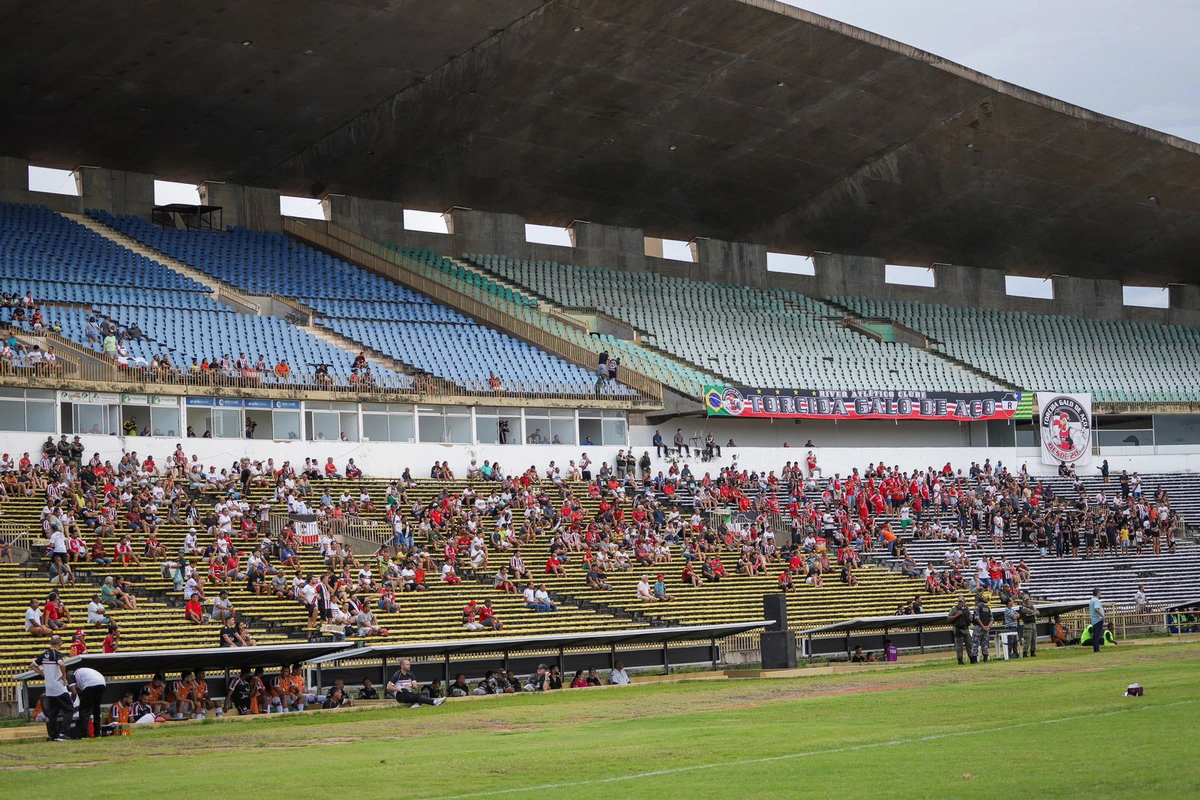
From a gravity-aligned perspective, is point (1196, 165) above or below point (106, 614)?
above

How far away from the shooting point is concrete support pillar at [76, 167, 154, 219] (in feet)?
172

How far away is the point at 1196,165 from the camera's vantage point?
6109cm

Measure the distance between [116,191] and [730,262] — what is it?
2420 centimetres

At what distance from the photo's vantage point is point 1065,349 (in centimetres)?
6619

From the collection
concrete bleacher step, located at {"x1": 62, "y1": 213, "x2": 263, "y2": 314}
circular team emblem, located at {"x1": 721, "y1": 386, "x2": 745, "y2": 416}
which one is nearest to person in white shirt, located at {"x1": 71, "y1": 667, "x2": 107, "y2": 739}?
concrete bleacher step, located at {"x1": 62, "y1": 213, "x2": 263, "y2": 314}

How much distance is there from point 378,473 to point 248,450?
3862 millimetres

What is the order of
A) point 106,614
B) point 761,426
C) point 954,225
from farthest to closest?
point 954,225, point 761,426, point 106,614

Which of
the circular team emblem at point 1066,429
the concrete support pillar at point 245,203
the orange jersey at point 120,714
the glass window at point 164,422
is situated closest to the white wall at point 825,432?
the circular team emblem at point 1066,429

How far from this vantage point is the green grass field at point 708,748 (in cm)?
1342

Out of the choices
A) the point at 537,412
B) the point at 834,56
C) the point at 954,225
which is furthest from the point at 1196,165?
the point at 537,412

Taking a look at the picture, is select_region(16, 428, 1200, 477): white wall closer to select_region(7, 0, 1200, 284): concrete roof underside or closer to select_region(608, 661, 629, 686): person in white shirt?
select_region(7, 0, 1200, 284): concrete roof underside

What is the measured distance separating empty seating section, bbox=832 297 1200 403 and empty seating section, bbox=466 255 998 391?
278 centimetres

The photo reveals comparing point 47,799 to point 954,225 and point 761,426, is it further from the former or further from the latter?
point 954,225

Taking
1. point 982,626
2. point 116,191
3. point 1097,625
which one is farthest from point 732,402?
point 116,191
